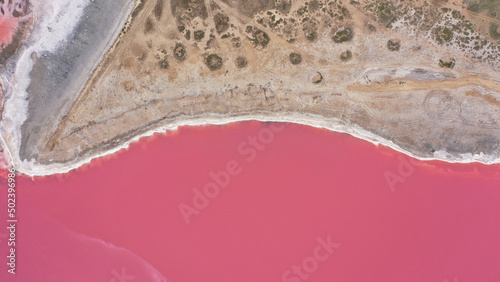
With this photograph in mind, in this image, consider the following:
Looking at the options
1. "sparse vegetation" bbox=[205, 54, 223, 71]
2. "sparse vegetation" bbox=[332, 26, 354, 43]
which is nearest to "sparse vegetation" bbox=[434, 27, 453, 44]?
"sparse vegetation" bbox=[332, 26, 354, 43]

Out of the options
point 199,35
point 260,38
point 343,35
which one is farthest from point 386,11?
point 199,35

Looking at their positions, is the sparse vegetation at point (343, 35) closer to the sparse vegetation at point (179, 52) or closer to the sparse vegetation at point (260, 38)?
the sparse vegetation at point (260, 38)

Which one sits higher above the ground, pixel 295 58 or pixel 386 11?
pixel 386 11

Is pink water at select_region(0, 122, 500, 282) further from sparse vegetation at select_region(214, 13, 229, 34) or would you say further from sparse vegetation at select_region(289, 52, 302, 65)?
sparse vegetation at select_region(214, 13, 229, 34)

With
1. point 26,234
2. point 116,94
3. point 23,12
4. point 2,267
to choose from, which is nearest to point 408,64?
point 116,94

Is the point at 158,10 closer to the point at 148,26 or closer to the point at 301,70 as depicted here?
the point at 148,26
